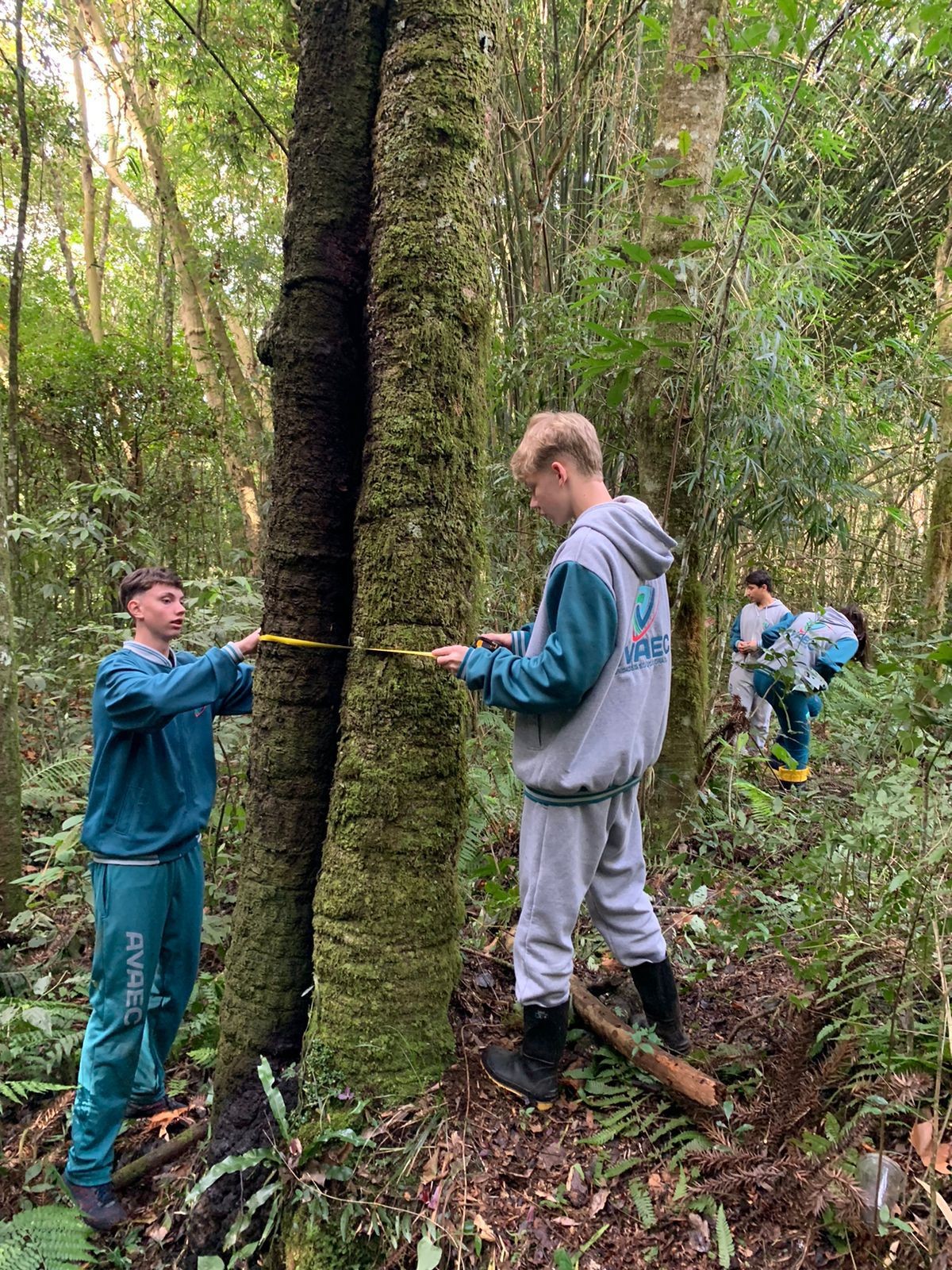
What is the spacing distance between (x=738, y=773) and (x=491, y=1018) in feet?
8.74

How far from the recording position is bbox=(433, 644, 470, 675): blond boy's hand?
1869mm

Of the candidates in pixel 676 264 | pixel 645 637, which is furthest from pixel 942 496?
pixel 645 637

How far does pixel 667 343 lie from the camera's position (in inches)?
106

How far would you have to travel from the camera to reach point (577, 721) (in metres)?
1.93

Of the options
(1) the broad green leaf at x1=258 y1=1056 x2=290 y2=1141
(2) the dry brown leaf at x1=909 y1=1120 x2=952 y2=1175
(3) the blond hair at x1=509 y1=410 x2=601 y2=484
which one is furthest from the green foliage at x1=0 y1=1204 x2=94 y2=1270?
(3) the blond hair at x1=509 y1=410 x2=601 y2=484

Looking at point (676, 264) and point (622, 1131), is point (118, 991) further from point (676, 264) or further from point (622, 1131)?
point (676, 264)

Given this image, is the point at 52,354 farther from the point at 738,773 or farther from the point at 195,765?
the point at 738,773

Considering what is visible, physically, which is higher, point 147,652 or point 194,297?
point 194,297

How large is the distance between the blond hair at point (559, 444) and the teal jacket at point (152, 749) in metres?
1.08

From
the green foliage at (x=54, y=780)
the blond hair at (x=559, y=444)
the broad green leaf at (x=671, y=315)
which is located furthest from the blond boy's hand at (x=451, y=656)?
the green foliage at (x=54, y=780)

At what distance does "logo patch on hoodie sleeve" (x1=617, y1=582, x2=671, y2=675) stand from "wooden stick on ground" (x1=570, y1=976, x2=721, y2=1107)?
1.08 m

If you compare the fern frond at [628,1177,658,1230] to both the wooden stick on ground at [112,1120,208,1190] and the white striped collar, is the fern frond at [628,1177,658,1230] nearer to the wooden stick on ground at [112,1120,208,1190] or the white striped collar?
the wooden stick on ground at [112,1120,208,1190]

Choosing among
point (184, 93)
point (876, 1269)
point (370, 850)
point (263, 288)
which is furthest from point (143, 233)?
point (876, 1269)

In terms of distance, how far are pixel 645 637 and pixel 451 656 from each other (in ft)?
Result: 1.97
